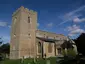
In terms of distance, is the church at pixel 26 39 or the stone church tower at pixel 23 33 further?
the church at pixel 26 39

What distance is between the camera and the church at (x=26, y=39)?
5602 centimetres

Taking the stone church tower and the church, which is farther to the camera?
the church

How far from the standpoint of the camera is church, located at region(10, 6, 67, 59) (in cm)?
5602

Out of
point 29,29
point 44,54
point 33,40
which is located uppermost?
point 29,29

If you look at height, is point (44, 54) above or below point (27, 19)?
below

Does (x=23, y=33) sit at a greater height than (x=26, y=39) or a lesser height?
greater

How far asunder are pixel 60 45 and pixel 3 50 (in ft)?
100

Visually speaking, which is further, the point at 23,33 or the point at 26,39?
the point at 26,39

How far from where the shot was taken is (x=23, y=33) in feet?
186

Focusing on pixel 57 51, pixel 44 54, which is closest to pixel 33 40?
pixel 44 54

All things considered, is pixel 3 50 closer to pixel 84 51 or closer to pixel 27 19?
pixel 27 19

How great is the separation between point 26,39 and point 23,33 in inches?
89.7

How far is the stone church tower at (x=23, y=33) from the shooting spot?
183ft

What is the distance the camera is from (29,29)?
190ft
